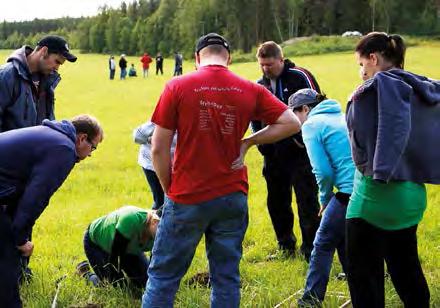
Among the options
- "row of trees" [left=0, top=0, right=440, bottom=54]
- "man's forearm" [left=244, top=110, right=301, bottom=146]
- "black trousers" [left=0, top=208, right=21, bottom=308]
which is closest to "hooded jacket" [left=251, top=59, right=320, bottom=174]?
"man's forearm" [left=244, top=110, right=301, bottom=146]

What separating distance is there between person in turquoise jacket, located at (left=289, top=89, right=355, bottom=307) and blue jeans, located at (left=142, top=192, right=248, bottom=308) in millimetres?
687

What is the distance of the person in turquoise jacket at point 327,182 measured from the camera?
4250 millimetres

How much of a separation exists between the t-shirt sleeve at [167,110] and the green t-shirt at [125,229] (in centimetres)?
127

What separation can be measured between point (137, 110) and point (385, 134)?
66.0 feet

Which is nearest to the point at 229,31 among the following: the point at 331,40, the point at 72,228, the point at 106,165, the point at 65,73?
the point at 331,40

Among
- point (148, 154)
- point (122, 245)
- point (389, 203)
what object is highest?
point (389, 203)

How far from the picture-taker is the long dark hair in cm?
341

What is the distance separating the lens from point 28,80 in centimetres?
504

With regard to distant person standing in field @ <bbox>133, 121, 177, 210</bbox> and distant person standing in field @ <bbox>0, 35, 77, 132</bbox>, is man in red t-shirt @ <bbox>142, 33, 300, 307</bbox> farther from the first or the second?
distant person standing in field @ <bbox>133, 121, 177, 210</bbox>

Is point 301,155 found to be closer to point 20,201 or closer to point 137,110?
point 20,201

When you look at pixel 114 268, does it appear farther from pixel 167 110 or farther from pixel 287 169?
pixel 287 169

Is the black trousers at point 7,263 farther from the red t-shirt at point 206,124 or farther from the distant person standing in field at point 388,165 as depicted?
the distant person standing in field at point 388,165

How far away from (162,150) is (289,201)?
9.15 ft

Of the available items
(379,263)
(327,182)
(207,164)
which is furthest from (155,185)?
(379,263)
